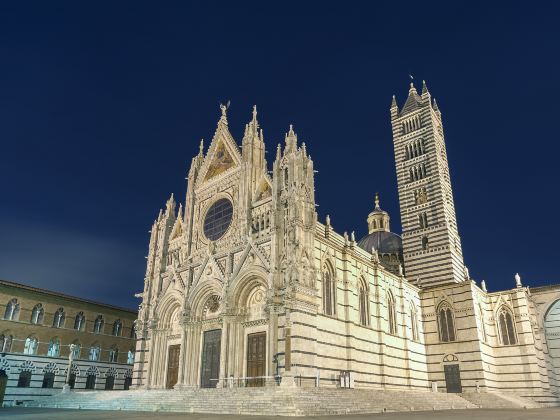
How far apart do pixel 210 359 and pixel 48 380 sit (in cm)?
1695

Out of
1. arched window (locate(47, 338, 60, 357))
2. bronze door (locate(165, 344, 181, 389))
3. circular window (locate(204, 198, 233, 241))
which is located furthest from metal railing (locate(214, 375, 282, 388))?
arched window (locate(47, 338, 60, 357))

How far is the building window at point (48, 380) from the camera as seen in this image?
35719 mm

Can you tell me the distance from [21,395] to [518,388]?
127ft

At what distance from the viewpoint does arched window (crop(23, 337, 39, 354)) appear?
115 ft

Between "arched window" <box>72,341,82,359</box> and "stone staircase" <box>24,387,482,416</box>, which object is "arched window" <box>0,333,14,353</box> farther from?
"stone staircase" <box>24,387,482,416</box>

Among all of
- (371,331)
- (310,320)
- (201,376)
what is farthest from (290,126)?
(201,376)

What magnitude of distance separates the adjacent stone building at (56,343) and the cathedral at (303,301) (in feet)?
29.8

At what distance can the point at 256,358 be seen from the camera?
2552cm

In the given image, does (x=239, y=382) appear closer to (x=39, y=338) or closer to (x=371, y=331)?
(x=371, y=331)

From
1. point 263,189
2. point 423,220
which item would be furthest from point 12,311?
point 423,220

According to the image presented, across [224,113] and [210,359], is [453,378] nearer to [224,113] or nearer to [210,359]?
[210,359]

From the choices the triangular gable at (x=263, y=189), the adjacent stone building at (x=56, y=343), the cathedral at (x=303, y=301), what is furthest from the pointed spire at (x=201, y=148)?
the adjacent stone building at (x=56, y=343)

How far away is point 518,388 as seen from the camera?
3497 cm

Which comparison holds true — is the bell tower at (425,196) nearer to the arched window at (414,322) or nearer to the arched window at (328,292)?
the arched window at (414,322)
